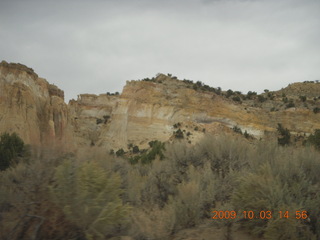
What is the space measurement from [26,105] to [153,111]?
20.9 meters

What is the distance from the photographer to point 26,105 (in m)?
45.6

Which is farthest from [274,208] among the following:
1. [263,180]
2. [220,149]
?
[220,149]

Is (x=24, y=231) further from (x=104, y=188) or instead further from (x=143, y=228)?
(x=143, y=228)

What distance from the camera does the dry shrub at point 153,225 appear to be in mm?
5306

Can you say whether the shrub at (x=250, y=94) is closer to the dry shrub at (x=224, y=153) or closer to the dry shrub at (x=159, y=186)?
the dry shrub at (x=224, y=153)

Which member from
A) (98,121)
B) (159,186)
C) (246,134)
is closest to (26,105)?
(98,121)

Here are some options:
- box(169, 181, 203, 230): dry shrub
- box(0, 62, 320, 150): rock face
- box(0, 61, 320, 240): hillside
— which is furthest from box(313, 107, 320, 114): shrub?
box(169, 181, 203, 230): dry shrub

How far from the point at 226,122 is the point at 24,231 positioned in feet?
162

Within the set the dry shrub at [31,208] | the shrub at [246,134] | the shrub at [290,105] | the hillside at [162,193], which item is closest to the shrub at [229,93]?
the shrub at [290,105]

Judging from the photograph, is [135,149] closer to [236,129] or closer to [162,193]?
[236,129]

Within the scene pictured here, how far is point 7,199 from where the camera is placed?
16.4ft

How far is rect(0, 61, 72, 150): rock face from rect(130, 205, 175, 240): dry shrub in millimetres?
35568

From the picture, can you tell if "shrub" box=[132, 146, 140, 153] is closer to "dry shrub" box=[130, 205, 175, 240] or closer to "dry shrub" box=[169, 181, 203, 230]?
"dry shrub" box=[169, 181, 203, 230]

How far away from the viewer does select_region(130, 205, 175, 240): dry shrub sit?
531cm
